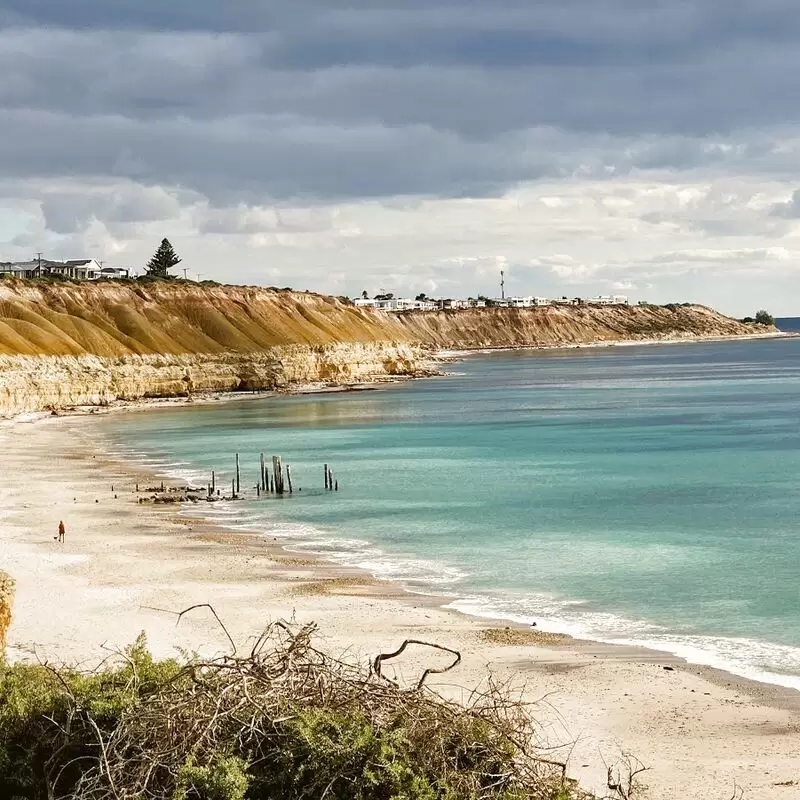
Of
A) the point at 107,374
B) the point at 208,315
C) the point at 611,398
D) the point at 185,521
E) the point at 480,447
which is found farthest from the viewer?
the point at 208,315

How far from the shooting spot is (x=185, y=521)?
37.3m

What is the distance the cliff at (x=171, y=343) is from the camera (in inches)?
3529

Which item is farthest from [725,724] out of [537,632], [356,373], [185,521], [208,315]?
[356,373]

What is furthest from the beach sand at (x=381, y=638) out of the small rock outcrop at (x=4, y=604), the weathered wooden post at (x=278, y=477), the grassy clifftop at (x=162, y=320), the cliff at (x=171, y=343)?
the grassy clifftop at (x=162, y=320)

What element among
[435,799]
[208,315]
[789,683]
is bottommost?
[789,683]

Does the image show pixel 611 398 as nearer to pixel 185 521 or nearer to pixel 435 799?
pixel 185 521

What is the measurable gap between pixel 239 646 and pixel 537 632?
242 inches

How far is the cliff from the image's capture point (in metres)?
89.6

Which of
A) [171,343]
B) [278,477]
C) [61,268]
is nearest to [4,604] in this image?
[278,477]

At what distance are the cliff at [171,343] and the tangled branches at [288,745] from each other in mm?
75866

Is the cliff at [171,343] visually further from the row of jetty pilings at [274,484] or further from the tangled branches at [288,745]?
the tangled branches at [288,745]

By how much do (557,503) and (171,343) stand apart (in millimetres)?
73591

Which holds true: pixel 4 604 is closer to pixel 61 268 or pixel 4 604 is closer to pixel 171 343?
pixel 171 343

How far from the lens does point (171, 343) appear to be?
109 metres
